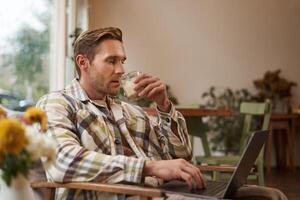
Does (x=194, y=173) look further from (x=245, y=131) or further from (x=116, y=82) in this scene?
(x=245, y=131)

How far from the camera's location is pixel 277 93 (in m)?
6.39

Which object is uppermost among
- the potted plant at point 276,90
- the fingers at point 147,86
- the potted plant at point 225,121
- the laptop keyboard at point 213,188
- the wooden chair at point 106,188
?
the fingers at point 147,86

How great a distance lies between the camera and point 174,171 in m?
1.44

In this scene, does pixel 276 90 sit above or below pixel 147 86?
below

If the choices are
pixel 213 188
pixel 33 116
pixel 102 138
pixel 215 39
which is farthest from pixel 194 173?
pixel 215 39

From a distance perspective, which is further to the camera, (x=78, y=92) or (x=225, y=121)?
(x=225, y=121)

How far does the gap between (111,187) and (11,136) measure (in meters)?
0.52

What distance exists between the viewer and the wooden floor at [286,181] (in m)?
4.38

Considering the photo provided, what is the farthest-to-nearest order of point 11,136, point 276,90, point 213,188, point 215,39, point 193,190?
1. point 215,39
2. point 276,90
3. point 213,188
4. point 193,190
5. point 11,136

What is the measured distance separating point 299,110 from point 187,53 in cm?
173

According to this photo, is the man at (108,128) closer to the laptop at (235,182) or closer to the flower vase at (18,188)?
the laptop at (235,182)

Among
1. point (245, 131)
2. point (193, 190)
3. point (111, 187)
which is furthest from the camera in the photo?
point (245, 131)

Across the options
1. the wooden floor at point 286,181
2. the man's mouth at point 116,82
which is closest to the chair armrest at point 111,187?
the man's mouth at point 116,82

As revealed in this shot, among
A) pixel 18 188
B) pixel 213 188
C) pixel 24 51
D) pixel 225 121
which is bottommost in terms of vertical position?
pixel 225 121
